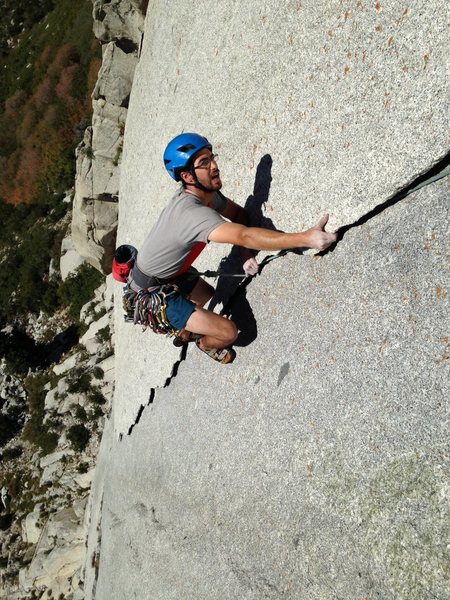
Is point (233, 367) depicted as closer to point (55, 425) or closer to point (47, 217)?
point (55, 425)

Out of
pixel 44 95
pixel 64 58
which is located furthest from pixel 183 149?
pixel 64 58

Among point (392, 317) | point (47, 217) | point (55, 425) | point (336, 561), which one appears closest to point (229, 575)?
point (336, 561)

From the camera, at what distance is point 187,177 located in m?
4.77

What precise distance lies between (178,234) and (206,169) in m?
0.71

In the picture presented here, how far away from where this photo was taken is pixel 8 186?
3553 cm

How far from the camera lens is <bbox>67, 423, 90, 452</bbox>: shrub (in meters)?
15.9

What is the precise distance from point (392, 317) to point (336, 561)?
1.65 m

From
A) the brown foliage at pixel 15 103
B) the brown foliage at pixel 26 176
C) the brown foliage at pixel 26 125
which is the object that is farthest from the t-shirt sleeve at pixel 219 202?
the brown foliage at pixel 15 103

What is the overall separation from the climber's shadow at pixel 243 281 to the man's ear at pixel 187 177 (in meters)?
0.84

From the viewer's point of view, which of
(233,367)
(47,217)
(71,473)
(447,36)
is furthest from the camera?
(47,217)

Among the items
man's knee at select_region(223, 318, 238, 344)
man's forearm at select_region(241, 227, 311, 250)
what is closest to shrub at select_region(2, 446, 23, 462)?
man's knee at select_region(223, 318, 238, 344)

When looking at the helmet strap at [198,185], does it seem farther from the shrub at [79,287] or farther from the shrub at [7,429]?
the shrub at [7,429]

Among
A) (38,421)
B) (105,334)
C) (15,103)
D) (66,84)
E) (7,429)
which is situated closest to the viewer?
(105,334)

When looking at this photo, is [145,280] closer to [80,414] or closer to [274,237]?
[274,237]
